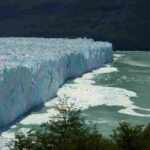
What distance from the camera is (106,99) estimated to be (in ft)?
51.9

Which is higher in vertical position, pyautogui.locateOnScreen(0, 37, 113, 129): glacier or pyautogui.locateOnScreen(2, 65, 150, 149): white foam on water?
pyautogui.locateOnScreen(0, 37, 113, 129): glacier

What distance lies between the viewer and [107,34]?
44.6 m

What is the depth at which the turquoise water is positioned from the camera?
12.7 metres

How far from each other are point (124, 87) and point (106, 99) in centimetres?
330

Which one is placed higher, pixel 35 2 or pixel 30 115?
pixel 35 2

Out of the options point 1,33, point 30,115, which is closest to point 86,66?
point 30,115

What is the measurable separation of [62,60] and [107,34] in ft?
90.4

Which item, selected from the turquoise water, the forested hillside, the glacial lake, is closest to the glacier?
the glacial lake

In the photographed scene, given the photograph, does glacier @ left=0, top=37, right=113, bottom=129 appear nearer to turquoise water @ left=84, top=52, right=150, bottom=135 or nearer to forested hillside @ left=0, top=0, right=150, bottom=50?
turquoise water @ left=84, top=52, right=150, bottom=135

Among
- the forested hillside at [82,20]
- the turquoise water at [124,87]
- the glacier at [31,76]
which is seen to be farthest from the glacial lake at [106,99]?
the forested hillside at [82,20]

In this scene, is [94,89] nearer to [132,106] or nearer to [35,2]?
[132,106]

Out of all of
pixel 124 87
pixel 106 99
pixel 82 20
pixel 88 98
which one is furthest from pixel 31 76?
pixel 82 20

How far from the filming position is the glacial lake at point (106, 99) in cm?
1250

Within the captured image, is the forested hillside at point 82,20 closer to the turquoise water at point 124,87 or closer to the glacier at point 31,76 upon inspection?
the turquoise water at point 124,87
